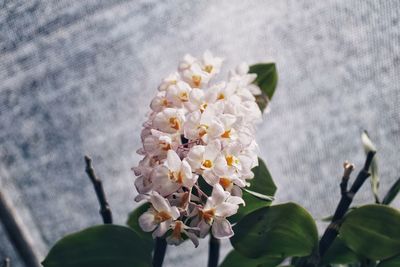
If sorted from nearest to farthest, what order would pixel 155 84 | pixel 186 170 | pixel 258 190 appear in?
pixel 186 170, pixel 258 190, pixel 155 84

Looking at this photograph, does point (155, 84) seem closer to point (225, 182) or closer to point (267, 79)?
point (267, 79)

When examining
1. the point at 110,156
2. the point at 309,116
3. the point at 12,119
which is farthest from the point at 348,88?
the point at 12,119

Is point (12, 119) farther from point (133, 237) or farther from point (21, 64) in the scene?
point (133, 237)

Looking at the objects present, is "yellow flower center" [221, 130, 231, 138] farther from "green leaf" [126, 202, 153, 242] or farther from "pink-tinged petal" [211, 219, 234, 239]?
"green leaf" [126, 202, 153, 242]

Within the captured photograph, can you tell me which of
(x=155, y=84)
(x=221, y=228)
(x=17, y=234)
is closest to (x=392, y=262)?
(x=221, y=228)

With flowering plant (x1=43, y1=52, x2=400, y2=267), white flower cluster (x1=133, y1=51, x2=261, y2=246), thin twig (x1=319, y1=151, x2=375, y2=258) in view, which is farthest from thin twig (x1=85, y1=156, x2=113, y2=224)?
thin twig (x1=319, y1=151, x2=375, y2=258)

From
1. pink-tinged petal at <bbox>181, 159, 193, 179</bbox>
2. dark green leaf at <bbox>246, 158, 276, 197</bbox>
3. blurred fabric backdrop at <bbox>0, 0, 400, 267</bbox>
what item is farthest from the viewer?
blurred fabric backdrop at <bbox>0, 0, 400, 267</bbox>
